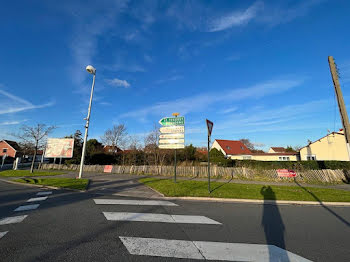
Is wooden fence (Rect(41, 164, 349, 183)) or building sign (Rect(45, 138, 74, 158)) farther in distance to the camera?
building sign (Rect(45, 138, 74, 158))

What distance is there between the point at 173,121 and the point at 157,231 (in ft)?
27.2

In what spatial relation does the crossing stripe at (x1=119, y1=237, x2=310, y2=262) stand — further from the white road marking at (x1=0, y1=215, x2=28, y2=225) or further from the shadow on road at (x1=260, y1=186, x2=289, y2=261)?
the white road marking at (x1=0, y1=215, x2=28, y2=225)

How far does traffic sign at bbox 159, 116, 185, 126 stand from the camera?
1137cm

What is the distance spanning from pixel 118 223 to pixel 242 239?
2.97 m

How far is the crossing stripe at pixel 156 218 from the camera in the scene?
4467 mm

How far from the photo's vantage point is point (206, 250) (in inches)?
117

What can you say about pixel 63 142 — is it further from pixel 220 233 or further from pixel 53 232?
pixel 220 233

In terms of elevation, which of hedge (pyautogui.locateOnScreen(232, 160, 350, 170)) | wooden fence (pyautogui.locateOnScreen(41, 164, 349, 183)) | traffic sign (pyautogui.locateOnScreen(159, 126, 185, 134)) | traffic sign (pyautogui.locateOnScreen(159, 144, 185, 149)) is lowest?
wooden fence (pyautogui.locateOnScreen(41, 164, 349, 183))

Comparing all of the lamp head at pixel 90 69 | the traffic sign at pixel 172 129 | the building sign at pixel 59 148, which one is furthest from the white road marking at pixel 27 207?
the building sign at pixel 59 148

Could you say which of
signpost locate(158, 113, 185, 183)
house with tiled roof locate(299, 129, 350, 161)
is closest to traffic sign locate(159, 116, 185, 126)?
signpost locate(158, 113, 185, 183)

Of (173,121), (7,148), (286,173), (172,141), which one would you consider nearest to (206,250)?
(172,141)

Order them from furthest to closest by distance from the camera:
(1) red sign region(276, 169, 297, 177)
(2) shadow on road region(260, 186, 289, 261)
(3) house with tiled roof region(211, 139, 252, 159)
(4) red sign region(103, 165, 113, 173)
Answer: (3) house with tiled roof region(211, 139, 252, 159) → (4) red sign region(103, 165, 113, 173) → (1) red sign region(276, 169, 297, 177) → (2) shadow on road region(260, 186, 289, 261)

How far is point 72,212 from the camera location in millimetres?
5020

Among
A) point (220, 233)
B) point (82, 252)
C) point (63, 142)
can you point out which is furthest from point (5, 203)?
point (63, 142)
